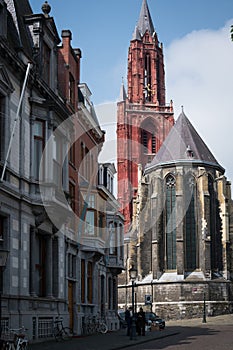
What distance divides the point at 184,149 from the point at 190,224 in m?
10.4

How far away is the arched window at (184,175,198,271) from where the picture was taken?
239 ft

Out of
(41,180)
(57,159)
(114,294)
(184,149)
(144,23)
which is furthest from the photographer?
(144,23)

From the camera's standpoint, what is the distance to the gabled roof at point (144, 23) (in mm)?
110069

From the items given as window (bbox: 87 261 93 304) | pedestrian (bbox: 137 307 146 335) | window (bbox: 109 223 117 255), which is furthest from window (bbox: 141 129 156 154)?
pedestrian (bbox: 137 307 146 335)

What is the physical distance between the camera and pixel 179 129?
84188 millimetres

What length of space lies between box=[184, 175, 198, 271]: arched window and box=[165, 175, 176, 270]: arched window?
1.56 m

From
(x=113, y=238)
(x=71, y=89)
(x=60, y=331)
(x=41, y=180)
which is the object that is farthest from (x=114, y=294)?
(x=41, y=180)

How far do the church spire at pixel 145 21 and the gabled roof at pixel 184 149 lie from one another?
99.1ft

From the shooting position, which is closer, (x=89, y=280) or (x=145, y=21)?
(x=89, y=280)

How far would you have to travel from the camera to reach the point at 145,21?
112m

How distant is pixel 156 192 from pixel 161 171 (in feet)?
9.12

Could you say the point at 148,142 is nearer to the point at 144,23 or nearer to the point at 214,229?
the point at 144,23

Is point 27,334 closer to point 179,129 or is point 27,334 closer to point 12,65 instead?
point 12,65

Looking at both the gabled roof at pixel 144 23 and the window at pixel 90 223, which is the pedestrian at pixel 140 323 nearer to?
the window at pixel 90 223
